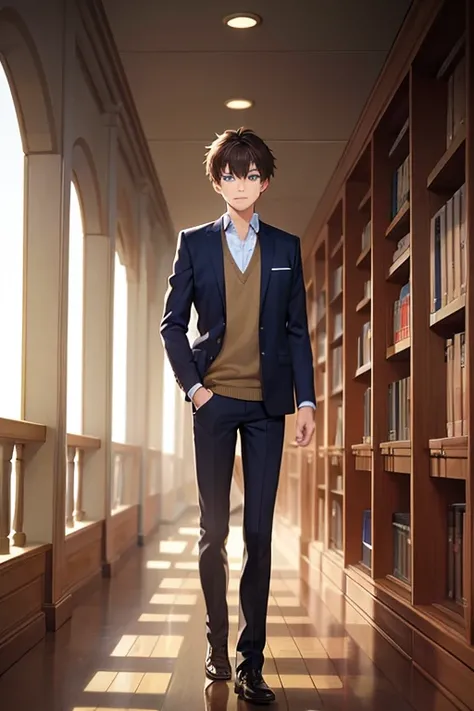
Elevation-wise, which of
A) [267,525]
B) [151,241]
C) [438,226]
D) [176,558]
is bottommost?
[176,558]

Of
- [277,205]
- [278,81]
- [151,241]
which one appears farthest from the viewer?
[151,241]

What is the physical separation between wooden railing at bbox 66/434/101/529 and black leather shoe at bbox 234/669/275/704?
241 centimetres

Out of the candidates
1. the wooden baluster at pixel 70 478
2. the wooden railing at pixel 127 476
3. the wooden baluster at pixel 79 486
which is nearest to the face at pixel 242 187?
the wooden baluster at pixel 70 478

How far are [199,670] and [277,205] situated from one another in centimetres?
504

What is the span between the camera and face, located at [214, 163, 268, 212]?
2.58 metres

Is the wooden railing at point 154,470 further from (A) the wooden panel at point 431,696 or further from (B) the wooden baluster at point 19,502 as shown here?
(A) the wooden panel at point 431,696

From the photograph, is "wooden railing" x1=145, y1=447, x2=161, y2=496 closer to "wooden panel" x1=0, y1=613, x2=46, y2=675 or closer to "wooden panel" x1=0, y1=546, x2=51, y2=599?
"wooden panel" x1=0, y1=546, x2=51, y2=599

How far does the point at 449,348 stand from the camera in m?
3.25

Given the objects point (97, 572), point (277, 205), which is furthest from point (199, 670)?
point (277, 205)

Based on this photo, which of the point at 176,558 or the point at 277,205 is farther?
the point at 277,205

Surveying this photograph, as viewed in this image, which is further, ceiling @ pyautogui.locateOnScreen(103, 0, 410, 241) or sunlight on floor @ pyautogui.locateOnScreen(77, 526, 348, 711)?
ceiling @ pyautogui.locateOnScreen(103, 0, 410, 241)

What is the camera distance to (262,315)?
2.59 m

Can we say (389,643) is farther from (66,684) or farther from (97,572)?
(97,572)

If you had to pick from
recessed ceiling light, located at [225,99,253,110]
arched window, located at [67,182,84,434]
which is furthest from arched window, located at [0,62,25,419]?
recessed ceiling light, located at [225,99,253,110]
